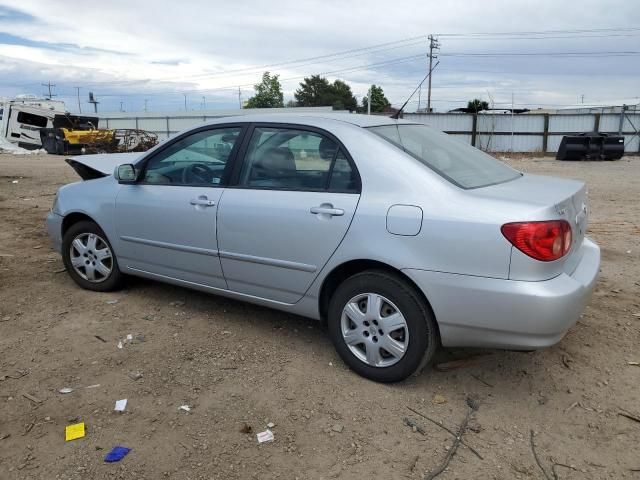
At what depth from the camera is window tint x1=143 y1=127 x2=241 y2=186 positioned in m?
3.94

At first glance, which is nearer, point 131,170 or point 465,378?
point 465,378

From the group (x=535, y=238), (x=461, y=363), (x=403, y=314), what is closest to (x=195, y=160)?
(x=403, y=314)

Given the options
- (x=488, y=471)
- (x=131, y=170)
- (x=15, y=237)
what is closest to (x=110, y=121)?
(x=15, y=237)

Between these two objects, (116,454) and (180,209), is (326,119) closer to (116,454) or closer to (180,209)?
(180,209)

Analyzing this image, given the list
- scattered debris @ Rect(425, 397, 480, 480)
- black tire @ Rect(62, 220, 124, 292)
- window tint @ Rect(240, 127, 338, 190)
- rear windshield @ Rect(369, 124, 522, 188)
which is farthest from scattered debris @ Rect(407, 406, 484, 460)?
black tire @ Rect(62, 220, 124, 292)

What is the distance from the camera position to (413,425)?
2.88m

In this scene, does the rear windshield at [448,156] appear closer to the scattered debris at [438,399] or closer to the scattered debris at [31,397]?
the scattered debris at [438,399]

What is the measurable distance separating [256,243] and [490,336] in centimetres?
160

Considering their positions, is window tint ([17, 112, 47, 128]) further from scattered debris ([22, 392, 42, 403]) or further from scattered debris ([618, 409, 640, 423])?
scattered debris ([618, 409, 640, 423])

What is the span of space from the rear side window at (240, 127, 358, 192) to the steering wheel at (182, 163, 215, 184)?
1.16ft

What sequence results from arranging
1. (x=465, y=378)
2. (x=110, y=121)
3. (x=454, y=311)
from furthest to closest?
1. (x=110, y=121)
2. (x=465, y=378)
3. (x=454, y=311)

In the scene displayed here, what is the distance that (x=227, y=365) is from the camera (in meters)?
3.52

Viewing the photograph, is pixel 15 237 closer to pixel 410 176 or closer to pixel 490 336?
pixel 410 176

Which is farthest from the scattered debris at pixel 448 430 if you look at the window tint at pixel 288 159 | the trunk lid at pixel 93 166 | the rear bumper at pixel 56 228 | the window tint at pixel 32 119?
the window tint at pixel 32 119
